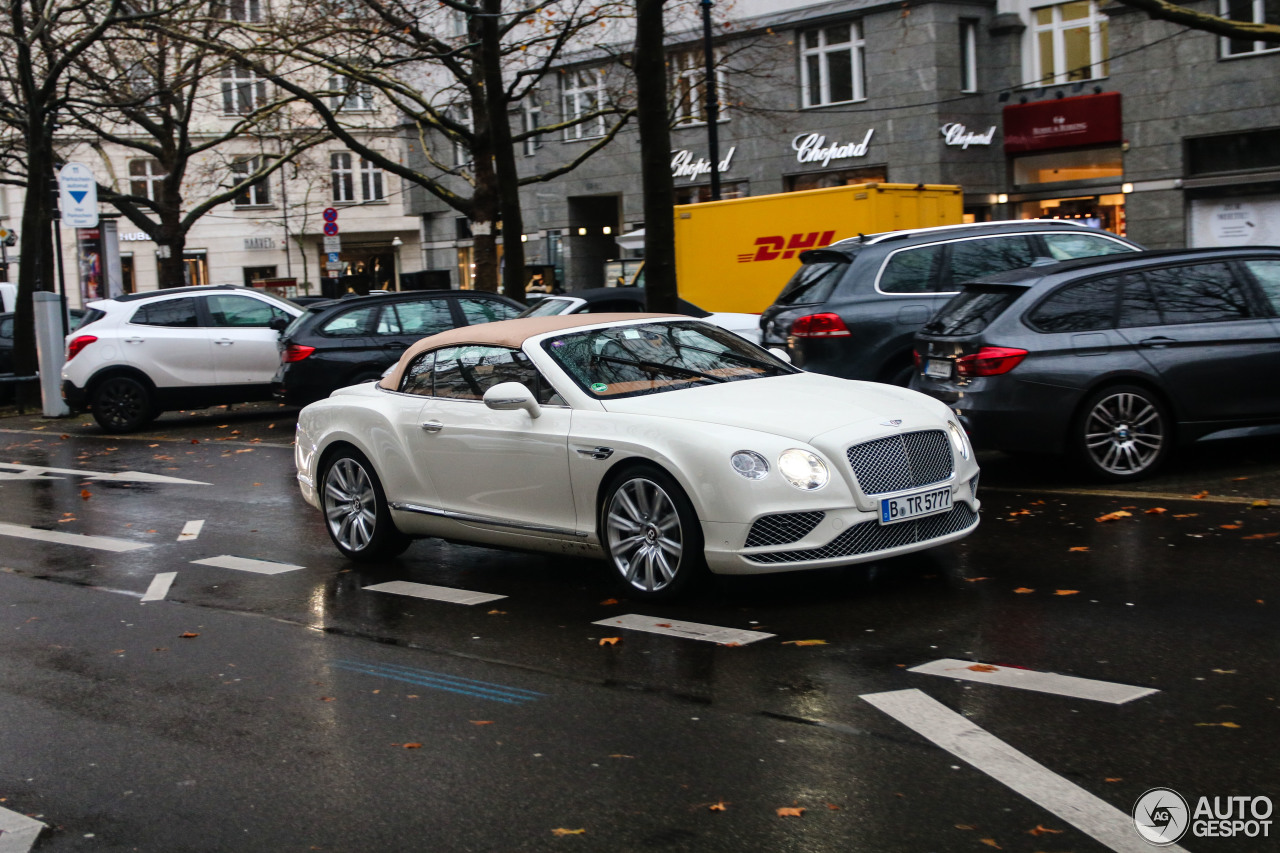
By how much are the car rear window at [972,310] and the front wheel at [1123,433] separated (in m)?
0.92

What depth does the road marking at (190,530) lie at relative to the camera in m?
10.3

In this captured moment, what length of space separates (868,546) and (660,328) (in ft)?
6.90

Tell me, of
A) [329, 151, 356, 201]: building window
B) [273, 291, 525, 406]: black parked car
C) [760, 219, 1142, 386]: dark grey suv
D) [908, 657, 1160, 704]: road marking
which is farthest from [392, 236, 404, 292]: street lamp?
[908, 657, 1160, 704]: road marking

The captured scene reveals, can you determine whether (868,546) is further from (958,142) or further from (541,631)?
(958,142)

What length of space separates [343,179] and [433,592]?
200 feet

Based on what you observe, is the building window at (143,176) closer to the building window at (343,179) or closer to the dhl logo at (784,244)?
the building window at (343,179)

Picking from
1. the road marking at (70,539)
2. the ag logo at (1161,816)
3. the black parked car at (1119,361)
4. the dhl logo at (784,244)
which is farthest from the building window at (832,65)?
the ag logo at (1161,816)

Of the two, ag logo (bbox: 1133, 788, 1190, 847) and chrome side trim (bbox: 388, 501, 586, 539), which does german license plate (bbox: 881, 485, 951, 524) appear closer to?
chrome side trim (bbox: 388, 501, 586, 539)

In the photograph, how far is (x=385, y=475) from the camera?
8.76m

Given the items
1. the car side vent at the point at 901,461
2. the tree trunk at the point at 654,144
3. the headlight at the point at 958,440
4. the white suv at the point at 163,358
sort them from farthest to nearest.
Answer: the white suv at the point at 163,358 < the tree trunk at the point at 654,144 < the headlight at the point at 958,440 < the car side vent at the point at 901,461

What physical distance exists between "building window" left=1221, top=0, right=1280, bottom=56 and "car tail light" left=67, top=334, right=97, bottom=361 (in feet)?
68.4

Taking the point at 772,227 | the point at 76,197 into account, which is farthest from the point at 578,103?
the point at 772,227

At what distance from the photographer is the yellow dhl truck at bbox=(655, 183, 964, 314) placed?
19422 mm

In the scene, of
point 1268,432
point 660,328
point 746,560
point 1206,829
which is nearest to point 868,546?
point 746,560
